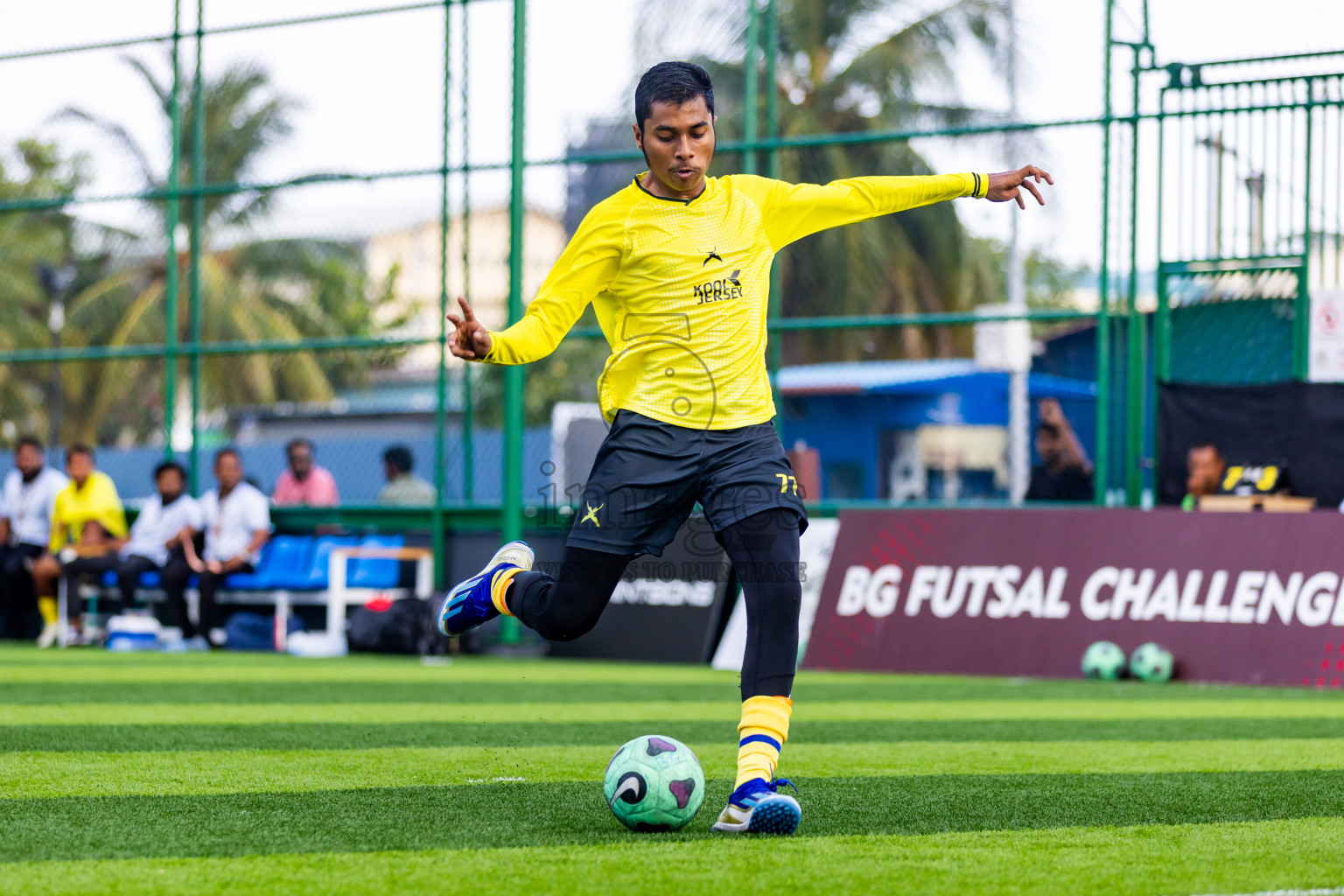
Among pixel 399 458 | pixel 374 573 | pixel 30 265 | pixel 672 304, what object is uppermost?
pixel 30 265

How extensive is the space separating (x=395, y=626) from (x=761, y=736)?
28.2 ft

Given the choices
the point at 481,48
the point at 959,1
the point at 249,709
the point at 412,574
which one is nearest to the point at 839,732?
the point at 249,709

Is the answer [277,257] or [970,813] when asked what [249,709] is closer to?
[970,813]

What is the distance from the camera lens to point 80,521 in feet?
Result: 46.0

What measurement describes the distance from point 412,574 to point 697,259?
31.9 ft

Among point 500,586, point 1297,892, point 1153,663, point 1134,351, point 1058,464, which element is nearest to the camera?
point 1297,892

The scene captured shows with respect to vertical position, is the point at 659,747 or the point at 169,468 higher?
the point at 169,468

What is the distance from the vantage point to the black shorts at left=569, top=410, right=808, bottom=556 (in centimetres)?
440

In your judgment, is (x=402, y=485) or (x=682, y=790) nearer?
(x=682, y=790)

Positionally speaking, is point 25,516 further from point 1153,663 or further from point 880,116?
point 880,116

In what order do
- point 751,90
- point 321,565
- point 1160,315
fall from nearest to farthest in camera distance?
1. point 1160,315
2. point 751,90
3. point 321,565

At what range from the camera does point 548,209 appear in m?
14.0

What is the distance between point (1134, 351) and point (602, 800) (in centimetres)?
773

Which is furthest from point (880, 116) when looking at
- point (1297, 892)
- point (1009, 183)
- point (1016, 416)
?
point (1297, 892)
